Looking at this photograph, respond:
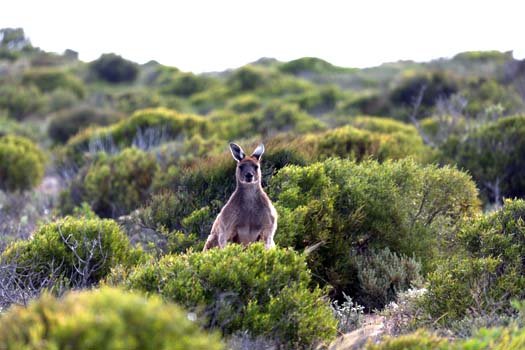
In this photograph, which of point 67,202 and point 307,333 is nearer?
point 307,333

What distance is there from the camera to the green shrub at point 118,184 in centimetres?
1479

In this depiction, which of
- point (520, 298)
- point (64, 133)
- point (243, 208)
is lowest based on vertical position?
point (64, 133)

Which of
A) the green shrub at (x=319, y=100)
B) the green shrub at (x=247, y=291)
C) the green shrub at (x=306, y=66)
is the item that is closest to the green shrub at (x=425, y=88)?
the green shrub at (x=319, y=100)

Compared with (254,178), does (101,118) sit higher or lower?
lower

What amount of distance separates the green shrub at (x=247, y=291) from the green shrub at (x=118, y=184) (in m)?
8.13

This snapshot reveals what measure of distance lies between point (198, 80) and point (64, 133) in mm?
18789

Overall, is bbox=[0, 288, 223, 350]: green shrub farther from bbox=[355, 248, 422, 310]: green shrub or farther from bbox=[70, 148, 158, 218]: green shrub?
bbox=[70, 148, 158, 218]: green shrub

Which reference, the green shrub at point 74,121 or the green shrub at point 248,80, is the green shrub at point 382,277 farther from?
the green shrub at point 248,80

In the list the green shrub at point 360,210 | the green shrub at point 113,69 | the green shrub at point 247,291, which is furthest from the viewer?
the green shrub at point 113,69

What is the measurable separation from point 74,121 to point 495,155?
19.3 m

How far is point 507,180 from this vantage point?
49.7 feet

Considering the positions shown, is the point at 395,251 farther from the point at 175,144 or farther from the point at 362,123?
the point at 362,123

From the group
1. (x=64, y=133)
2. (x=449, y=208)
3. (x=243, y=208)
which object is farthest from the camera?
(x=64, y=133)

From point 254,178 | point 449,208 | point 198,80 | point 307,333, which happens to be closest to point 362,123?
point 449,208
